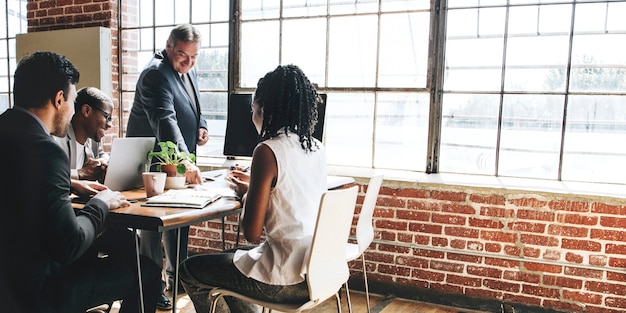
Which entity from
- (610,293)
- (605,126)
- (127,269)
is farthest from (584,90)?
(127,269)

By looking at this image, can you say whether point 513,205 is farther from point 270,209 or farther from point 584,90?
point 270,209

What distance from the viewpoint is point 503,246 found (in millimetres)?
3090

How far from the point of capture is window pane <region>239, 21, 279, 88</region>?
381cm

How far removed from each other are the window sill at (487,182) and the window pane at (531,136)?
8cm

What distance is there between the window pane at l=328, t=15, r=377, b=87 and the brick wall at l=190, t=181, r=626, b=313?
80 cm

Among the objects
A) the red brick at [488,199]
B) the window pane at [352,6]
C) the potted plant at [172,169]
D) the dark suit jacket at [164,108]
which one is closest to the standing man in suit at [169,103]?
the dark suit jacket at [164,108]

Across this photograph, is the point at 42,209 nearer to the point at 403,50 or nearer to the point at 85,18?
the point at 403,50

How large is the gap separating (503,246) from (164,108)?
215cm

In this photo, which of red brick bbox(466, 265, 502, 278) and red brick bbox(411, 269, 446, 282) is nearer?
red brick bbox(466, 265, 502, 278)

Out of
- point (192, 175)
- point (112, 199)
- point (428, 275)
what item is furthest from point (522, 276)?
point (112, 199)

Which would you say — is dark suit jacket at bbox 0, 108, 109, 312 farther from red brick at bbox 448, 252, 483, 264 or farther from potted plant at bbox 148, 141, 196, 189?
red brick at bbox 448, 252, 483, 264

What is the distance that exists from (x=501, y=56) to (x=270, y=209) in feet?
6.95

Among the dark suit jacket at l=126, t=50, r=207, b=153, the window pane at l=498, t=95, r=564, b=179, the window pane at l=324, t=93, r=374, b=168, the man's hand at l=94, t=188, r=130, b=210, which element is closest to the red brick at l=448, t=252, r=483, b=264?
the window pane at l=498, t=95, r=564, b=179

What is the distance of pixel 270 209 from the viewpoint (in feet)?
6.10
